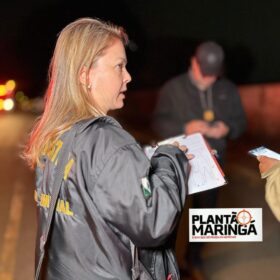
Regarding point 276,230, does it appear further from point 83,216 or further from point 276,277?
point 83,216

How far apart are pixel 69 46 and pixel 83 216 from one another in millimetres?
548

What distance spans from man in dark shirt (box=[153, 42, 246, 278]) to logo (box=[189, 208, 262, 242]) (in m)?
1.61

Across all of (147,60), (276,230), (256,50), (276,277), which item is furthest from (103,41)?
(147,60)

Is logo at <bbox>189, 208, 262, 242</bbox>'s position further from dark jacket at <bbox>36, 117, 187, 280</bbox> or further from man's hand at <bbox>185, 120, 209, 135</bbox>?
man's hand at <bbox>185, 120, 209, 135</bbox>

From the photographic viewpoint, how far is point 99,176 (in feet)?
5.64

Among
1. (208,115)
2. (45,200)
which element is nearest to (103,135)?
(45,200)

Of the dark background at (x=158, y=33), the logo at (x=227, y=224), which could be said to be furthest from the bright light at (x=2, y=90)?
the logo at (x=227, y=224)

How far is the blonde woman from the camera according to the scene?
171 cm

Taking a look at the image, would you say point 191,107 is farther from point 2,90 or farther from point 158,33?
point 158,33

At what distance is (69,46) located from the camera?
1.88 meters

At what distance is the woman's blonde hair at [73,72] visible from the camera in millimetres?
1861

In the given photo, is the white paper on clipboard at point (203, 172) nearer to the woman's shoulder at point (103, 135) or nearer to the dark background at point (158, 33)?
the woman's shoulder at point (103, 135)

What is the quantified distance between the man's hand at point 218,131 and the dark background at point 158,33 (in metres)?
11.9

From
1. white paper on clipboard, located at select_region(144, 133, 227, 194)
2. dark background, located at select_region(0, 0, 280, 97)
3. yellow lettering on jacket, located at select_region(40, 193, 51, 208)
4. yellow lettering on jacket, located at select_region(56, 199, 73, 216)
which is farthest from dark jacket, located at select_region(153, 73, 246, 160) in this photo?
dark background, located at select_region(0, 0, 280, 97)
